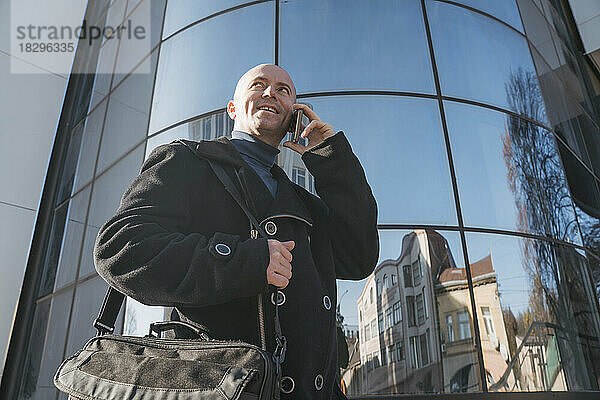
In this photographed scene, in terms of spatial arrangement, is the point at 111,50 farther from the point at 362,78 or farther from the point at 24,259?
the point at 362,78

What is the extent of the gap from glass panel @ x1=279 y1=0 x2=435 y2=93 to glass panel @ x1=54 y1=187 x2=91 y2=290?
264 cm

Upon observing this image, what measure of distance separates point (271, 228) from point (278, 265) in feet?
0.70

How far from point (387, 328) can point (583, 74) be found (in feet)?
16.2

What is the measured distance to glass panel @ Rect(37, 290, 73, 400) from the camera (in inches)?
173

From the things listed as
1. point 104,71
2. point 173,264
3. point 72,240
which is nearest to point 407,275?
point 173,264

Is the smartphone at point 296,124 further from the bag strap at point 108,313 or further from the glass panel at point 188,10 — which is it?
the glass panel at point 188,10

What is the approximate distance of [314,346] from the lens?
1220mm

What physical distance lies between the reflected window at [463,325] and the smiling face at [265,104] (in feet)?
6.81

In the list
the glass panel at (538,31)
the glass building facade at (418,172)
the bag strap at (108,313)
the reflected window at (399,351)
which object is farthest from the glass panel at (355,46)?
the bag strap at (108,313)

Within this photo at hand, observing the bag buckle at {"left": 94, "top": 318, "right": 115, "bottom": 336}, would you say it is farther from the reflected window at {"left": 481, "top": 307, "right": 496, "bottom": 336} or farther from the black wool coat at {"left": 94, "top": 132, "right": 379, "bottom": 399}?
the reflected window at {"left": 481, "top": 307, "right": 496, "bottom": 336}

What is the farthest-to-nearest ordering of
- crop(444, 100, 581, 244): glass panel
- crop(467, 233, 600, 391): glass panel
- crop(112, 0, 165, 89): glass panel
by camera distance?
crop(112, 0, 165, 89): glass panel → crop(444, 100, 581, 244): glass panel → crop(467, 233, 600, 391): glass panel

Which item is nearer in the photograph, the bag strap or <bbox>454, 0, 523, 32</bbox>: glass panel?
the bag strap

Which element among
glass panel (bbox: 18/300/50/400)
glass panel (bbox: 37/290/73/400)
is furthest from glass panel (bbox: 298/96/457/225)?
glass panel (bbox: 18/300/50/400)

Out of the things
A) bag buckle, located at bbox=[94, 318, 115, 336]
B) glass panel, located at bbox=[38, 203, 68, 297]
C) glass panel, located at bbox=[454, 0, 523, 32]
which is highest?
glass panel, located at bbox=[454, 0, 523, 32]
